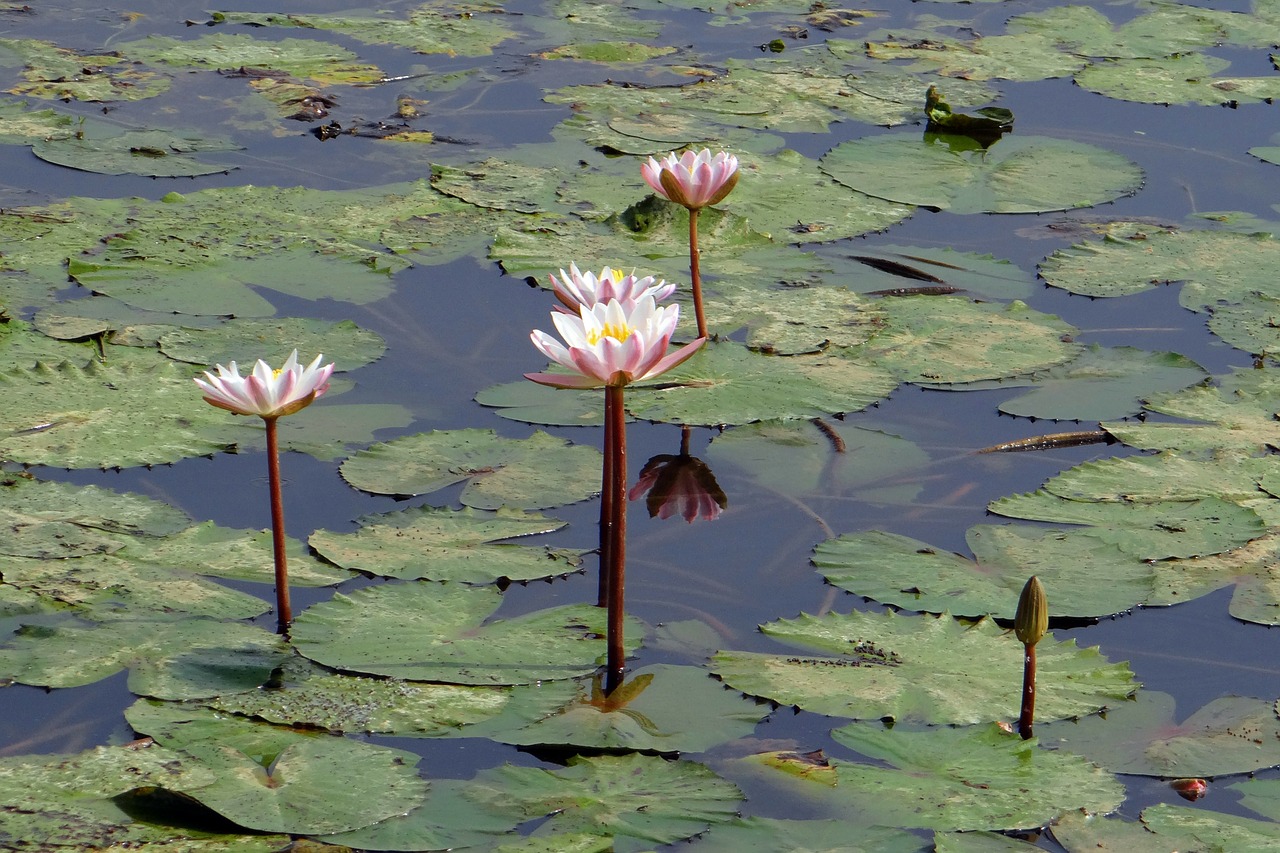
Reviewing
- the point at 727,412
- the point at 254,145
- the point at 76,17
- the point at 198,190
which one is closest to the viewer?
the point at 727,412

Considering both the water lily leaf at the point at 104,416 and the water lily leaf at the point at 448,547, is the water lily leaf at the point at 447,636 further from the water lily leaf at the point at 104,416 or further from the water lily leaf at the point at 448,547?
the water lily leaf at the point at 104,416

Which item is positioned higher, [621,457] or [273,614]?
[621,457]

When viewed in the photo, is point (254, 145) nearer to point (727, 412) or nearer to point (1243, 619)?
point (727, 412)

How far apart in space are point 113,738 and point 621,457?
1053mm

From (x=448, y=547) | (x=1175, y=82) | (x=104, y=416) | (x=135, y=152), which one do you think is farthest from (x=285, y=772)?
(x=1175, y=82)

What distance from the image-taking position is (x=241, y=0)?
7.81m

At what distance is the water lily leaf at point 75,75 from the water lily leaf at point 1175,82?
456 centimetres

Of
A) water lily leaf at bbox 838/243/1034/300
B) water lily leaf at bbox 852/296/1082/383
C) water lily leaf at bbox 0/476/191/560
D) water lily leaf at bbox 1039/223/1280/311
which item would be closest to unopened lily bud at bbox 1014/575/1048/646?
water lily leaf at bbox 852/296/1082/383

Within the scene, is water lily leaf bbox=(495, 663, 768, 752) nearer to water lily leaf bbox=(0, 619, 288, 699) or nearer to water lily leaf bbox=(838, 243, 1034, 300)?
water lily leaf bbox=(0, 619, 288, 699)

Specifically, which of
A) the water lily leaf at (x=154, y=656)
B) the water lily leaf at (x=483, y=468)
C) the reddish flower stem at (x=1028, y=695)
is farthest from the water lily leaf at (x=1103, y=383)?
the water lily leaf at (x=154, y=656)

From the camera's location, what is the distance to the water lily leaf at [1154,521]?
10.5 ft

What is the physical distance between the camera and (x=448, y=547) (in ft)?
10.0

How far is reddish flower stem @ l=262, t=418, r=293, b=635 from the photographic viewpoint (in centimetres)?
267

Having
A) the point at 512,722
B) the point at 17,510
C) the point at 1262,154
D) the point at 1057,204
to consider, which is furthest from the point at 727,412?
the point at 1262,154
